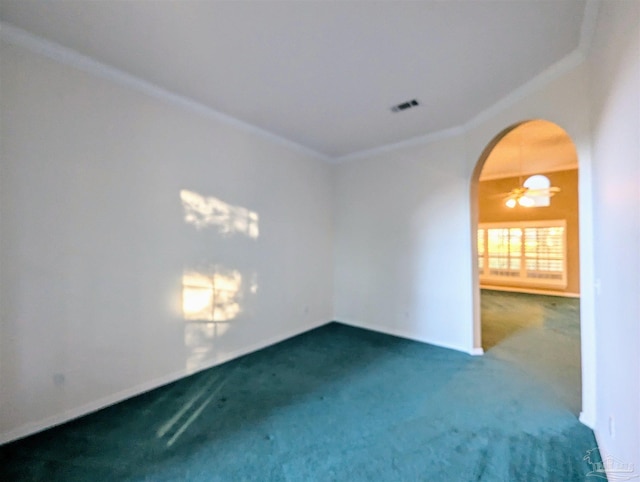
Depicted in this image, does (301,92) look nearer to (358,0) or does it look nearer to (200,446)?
(358,0)

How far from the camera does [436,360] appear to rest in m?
3.38

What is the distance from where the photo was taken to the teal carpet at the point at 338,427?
1767 mm

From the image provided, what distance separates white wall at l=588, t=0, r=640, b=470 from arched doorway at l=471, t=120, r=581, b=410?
8.47 feet

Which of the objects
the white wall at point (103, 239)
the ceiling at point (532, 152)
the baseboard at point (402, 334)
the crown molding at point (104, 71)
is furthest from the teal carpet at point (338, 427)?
the ceiling at point (532, 152)

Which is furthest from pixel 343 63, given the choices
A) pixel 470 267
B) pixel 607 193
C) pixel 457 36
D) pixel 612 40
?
pixel 470 267

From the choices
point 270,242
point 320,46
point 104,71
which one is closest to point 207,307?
point 270,242

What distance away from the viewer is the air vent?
3.05 metres

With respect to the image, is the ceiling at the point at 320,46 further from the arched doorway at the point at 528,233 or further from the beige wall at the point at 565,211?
the beige wall at the point at 565,211

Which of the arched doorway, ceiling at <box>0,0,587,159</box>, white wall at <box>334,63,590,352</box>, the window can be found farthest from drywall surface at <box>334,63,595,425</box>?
the window

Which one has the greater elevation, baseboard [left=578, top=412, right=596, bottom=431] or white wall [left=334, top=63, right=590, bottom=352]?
white wall [left=334, top=63, right=590, bottom=352]

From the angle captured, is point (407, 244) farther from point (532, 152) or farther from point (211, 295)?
point (532, 152)

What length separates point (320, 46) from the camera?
216 cm

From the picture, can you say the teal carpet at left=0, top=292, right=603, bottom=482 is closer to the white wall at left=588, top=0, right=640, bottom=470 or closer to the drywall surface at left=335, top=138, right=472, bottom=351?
the white wall at left=588, top=0, right=640, bottom=470

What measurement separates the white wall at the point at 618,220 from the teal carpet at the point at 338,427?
1.67ft
